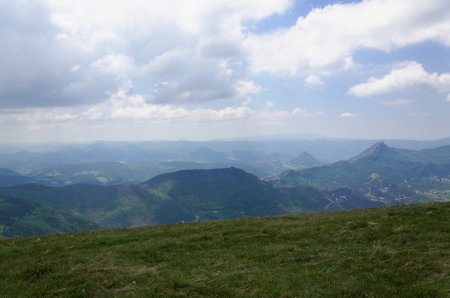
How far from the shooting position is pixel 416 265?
16328mm

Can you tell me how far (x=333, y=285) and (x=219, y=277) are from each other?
193 inches

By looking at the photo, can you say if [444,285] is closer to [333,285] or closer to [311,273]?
[333,285]

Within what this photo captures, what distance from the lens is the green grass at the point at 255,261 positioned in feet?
48.8

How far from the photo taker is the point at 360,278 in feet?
50.7

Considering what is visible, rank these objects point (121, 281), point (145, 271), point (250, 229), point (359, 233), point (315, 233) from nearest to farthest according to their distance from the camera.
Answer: point (121, 281)
point (145, 271)
point (359, 233)
point (315, 233)
point (250, 229)

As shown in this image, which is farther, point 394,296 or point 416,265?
point 416,265

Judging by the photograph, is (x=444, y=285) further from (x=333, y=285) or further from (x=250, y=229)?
(x=250, y=229)

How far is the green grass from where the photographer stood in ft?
48.8

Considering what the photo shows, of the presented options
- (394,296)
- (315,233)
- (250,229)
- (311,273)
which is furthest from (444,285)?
(250,229)

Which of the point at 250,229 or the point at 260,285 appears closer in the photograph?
the point at 260,285

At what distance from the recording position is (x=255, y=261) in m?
18.9

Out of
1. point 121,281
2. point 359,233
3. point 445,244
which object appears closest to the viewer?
point 121,281

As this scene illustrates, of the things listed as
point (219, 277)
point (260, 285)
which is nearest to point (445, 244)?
point (260, 285)

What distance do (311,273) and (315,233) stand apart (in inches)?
306
